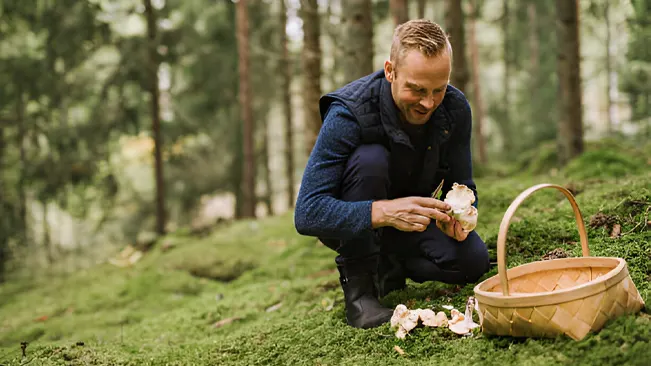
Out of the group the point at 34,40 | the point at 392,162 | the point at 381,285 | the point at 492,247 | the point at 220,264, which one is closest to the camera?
the point at 392,162

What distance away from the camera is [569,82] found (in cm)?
749

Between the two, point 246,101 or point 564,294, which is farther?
point 246,101

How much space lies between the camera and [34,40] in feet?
43.2

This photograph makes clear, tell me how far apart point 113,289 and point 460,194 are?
4983mm

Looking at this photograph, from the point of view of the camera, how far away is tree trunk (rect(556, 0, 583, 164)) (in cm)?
726

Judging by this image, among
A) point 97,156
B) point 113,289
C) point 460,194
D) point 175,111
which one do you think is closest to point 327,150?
point 460,194

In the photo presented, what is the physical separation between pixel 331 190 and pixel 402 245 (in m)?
0.67

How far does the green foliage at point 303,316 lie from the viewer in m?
2.33

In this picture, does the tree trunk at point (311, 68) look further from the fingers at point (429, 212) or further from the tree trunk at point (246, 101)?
the fingers at point (429, 212)

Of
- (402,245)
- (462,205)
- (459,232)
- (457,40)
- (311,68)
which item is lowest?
(402,245)

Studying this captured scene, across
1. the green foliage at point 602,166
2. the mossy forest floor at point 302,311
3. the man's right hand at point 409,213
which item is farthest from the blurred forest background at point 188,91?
the man's right hand at point 409,213

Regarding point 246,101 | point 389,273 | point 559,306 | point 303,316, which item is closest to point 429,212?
point 559,306

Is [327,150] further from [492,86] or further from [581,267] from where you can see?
[492,86]

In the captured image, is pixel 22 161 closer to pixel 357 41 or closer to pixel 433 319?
pixel 357 41
